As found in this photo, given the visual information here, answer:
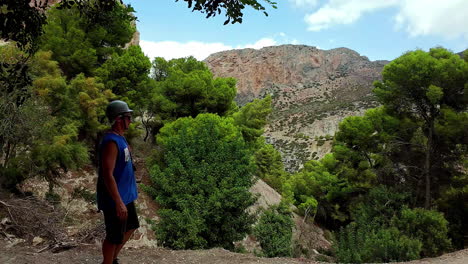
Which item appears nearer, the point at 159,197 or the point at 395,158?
the point at 159,197

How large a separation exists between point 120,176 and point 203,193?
23.8 feet

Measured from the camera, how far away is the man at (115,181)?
341 cm

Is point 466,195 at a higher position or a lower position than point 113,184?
lower

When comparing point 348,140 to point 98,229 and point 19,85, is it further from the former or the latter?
point 19,85

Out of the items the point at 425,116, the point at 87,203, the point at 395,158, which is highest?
the point at 425,116

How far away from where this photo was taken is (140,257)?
21.0ft

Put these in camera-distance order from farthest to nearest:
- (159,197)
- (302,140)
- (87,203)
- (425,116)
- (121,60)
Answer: (302,140), (121,60), (425,116), (87,203), (159,197)

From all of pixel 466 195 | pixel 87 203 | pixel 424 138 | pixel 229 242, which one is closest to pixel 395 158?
pixel 424 138

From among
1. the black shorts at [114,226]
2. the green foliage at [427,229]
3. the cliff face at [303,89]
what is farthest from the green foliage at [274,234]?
the cliff face at [303,89]

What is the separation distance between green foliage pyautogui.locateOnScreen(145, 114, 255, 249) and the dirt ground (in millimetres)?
2831

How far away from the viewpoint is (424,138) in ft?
57.1

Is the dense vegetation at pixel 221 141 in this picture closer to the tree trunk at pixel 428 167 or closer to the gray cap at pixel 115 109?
the tree trunk at pixel 428 167

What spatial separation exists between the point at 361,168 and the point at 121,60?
14.3 m

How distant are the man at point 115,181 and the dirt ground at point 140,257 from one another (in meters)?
2.71
